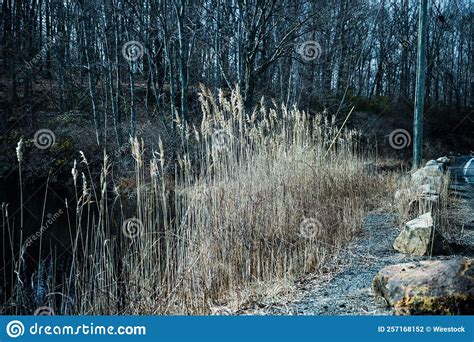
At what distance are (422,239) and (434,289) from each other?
1.22 metres

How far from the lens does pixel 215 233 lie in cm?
323

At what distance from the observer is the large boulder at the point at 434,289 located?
6.74 feet

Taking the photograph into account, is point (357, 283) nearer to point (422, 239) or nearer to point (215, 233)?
point (422, 239)

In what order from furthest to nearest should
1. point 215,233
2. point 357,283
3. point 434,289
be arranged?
point 215,233 → point 357,283 → point 434,289

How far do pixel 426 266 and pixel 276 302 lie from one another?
0.86m

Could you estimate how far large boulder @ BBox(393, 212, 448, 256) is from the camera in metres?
3.22

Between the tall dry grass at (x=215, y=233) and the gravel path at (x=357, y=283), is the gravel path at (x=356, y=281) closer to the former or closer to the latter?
the gravel path at (x=357, y=283)

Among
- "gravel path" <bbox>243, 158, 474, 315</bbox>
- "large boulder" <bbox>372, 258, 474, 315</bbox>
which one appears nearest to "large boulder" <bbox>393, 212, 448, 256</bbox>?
"gravel path" <bbox>243, 158, 474, 315</bbox>

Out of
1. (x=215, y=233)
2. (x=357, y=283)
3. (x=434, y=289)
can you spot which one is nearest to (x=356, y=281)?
(x=357, y=283)

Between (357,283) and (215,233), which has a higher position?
(215,233)

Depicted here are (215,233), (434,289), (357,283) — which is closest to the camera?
(434,289)

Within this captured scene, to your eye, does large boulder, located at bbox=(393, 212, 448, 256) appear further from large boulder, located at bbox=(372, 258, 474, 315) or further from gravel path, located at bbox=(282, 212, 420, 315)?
large boulder, located at bbox=(372, 258, 474, 315)

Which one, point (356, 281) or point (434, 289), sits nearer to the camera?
point (434, 289)

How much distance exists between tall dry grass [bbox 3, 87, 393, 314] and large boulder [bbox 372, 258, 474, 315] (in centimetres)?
83
